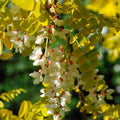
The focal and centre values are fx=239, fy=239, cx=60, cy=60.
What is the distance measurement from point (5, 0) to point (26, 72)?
2.46 m

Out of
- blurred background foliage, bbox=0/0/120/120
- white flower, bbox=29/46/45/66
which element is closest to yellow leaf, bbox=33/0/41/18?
white flower, bbox=29/46/45/66

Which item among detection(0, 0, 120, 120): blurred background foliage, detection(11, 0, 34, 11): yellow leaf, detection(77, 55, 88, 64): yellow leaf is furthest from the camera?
detection(0, 0, 120, 120): blurred background foliage

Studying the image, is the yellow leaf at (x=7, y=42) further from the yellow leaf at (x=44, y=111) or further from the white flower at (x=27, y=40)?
the yellow leaf at (x=44, y=111)

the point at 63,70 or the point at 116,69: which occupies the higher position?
the point at 63,70

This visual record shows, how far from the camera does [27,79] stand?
2891 mm

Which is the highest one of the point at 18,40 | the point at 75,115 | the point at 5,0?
the point at 5,0

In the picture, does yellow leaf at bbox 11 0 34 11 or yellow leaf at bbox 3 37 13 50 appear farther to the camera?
yellow leaf at bbox 3 37 13 50

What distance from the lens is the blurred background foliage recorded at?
8.61 ft

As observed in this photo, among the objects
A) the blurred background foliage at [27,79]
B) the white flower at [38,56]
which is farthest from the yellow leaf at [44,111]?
the blurred background foliage at [27,79]

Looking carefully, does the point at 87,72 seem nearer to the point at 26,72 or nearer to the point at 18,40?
the point at 18,40

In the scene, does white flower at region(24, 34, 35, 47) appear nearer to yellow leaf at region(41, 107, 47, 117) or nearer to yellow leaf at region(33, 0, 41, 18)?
yellow leaf at region(33, 0, 41, 18)

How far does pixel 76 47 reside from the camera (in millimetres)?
633

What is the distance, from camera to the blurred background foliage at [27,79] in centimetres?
263

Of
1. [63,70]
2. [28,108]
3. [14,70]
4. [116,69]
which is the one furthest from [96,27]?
[14,70]
